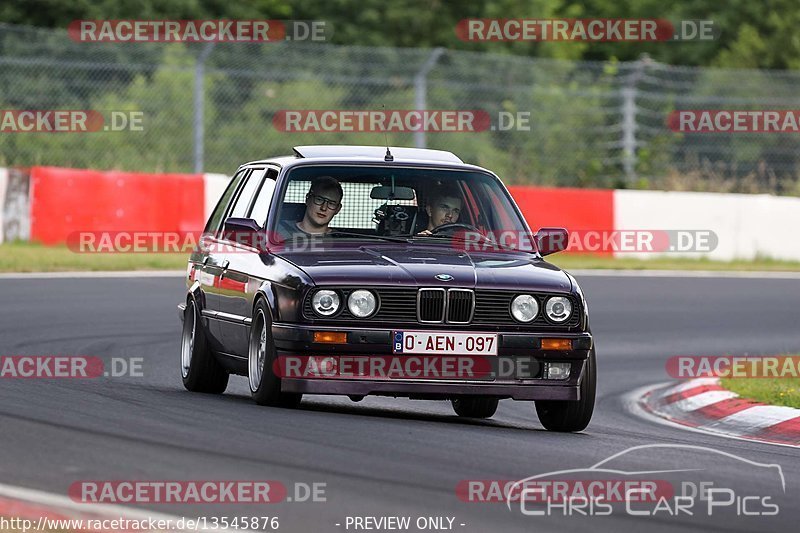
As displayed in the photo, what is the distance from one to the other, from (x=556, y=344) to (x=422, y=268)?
2.64ft

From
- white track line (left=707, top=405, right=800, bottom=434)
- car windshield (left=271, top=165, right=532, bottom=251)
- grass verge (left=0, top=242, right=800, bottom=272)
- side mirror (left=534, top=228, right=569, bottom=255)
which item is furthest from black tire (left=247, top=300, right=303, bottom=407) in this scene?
grass verge (left=0, top=242, right=800, bottom=272)

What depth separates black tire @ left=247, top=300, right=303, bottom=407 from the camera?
8.99m

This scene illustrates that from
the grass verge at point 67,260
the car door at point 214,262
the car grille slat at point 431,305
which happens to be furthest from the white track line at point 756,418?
the grass verge at point 67,260

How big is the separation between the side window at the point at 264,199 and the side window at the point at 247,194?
0.13 meters

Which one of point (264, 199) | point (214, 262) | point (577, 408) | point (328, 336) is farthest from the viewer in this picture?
point (214, 262)

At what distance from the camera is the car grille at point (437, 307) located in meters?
8.83

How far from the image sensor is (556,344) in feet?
29.5

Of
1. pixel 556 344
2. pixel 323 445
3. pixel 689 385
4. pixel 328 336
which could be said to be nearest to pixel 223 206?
pixel 328 336

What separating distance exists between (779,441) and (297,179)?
314 centimetres

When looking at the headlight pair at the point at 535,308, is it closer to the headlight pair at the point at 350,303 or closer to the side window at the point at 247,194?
the headlight pair at the point at 350,303

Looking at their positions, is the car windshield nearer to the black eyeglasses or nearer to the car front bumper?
the black eyeglasses

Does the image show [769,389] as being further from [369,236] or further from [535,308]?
[369,236]

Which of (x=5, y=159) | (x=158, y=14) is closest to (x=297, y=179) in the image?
(x=5, y=159)

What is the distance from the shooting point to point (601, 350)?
15562mm
